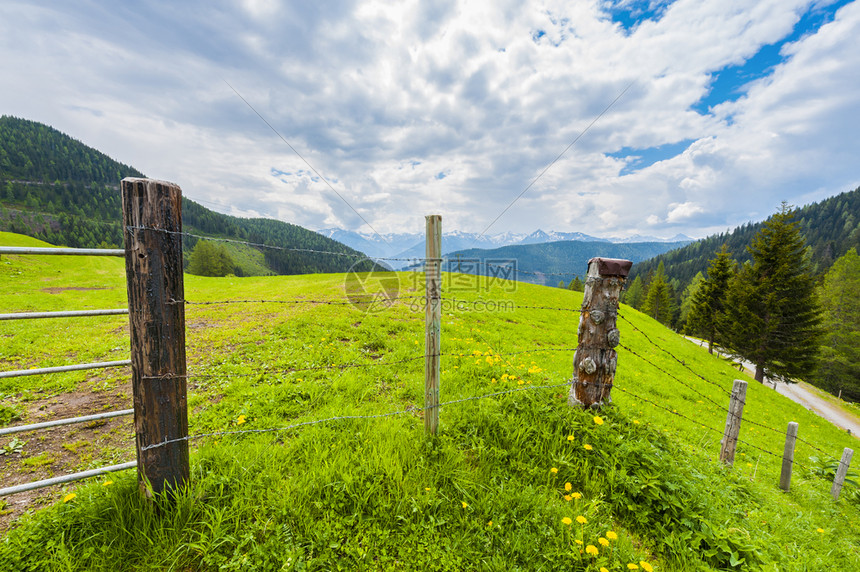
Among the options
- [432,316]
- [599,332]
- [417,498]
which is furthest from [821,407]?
[417,498]

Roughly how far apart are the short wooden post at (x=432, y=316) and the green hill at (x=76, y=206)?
296 feet

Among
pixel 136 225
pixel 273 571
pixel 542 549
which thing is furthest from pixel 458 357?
pixel 136 225

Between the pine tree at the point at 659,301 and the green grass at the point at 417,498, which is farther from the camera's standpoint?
the pine tree at the point at 659,301

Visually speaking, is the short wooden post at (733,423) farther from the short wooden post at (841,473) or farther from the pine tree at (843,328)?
the pine tree at (843,328)

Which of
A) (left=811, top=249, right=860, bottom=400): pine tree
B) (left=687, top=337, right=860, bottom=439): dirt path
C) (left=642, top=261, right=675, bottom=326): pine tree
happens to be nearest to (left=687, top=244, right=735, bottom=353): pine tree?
(left=687, top=337, right=860, bottom=439): dirt path

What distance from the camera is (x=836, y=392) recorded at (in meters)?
36.1

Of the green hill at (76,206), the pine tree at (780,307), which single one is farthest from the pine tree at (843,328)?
the green hill at (76,206)

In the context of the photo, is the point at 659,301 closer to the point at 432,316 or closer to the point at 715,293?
the point at 715,293

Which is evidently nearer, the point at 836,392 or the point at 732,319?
the point at 732,319

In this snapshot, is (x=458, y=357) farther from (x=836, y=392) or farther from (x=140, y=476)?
(x=836, y=392)

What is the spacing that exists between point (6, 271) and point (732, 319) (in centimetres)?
6217

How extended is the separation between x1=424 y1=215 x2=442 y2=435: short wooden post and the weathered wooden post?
6.54 ft
